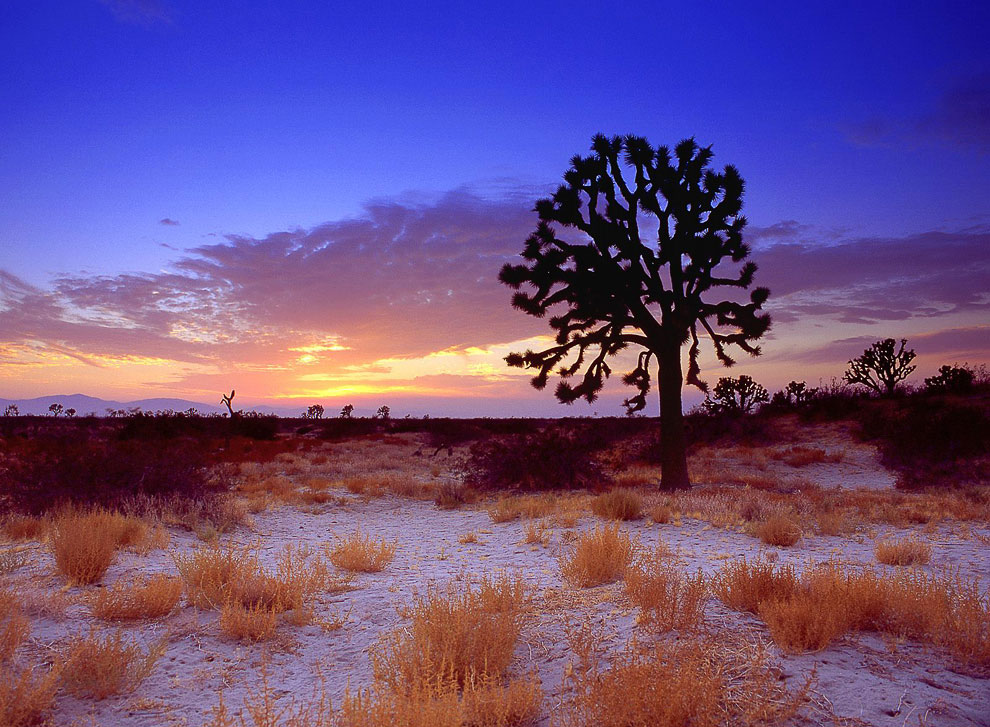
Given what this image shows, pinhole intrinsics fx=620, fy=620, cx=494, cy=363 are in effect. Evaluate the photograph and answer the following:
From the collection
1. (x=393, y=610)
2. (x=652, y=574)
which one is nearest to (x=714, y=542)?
(x=652, y=574)

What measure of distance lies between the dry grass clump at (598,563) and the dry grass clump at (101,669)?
4063mm

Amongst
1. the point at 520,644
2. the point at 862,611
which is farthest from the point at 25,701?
the point at 862,611

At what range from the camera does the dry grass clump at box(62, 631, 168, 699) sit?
14.1ft

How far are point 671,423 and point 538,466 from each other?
3.75 metres

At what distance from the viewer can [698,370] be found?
54.4ft

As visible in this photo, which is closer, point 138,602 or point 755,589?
point 755,589

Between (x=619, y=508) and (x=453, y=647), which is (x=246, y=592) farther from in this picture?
(x=619, y=508)

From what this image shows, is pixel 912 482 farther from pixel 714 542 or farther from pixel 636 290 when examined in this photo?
pixel 714 542

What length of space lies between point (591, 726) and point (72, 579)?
20.1 ft

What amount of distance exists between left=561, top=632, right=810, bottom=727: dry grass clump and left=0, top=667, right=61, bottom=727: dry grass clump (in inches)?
128

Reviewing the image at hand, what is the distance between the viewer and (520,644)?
496cm

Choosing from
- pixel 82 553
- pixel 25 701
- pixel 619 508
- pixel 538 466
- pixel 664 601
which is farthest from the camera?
pixel 538 466

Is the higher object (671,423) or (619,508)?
(671,423)

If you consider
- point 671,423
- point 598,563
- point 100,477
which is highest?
point 671,423
